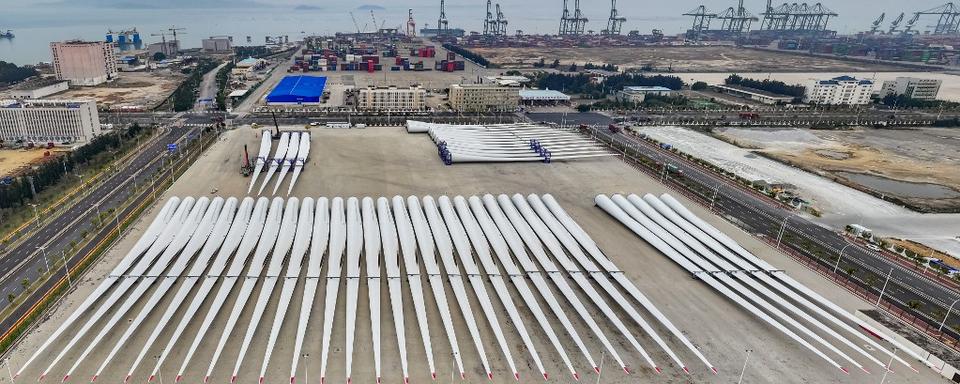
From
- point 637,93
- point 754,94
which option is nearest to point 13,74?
point 637,93

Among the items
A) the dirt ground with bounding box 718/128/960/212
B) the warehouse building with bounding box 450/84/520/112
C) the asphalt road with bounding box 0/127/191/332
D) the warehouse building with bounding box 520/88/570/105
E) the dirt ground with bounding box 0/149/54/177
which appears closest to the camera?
the asphalt road with bounding box 0/127/191/332

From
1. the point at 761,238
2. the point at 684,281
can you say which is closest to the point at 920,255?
the point at 761,238

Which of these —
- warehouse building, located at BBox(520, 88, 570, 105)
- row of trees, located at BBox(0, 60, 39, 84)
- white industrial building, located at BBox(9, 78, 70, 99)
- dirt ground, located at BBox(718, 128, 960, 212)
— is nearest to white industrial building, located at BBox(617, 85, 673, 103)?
warehouse building, located at BBox(520, 88, 570, 105)

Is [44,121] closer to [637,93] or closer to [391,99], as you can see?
[391,99]

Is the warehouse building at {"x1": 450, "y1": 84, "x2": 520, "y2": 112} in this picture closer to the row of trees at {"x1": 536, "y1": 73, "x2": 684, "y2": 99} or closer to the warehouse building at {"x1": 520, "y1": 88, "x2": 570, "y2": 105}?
the warehouse building at {"x1": 520, "y1": 88, "x2": 570, "y2": 105}

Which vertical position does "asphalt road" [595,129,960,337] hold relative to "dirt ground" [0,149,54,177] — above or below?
above

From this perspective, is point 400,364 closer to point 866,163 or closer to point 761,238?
point 761,238
